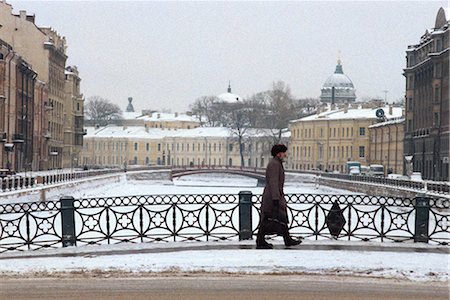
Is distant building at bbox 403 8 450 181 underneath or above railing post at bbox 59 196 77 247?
above

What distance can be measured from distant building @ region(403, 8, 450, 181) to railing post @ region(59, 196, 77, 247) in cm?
5025

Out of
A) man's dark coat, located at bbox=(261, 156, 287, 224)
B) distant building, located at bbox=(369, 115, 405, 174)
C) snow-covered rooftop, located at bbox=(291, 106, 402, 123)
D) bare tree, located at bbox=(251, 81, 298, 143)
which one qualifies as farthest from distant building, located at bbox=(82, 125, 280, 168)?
man's dark coat, located at bbox=(261, 156, 287, 224)

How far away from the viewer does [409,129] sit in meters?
83.9

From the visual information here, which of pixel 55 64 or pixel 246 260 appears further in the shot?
pixel 55 64

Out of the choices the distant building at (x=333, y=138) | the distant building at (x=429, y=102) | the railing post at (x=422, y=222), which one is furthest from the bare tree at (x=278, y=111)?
the railing post at (x=422, y=222)

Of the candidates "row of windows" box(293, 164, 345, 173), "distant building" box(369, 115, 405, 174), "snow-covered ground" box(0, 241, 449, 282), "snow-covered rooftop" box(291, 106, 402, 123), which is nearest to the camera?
"snow-covered ground" box(0, 241, 449, 282)

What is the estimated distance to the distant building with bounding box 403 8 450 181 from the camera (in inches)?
2704

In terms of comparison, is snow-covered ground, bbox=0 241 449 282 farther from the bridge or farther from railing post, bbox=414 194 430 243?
the bridge

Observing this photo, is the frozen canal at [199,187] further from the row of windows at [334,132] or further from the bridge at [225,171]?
the row of windows at [334,132]

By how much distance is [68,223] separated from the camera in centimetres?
1756

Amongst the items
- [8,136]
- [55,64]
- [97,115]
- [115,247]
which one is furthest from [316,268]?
[97,115]

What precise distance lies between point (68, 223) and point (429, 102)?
204ft

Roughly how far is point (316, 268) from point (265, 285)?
5.39 ft

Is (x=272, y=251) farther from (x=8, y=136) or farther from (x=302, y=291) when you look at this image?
(x=8, y=136)
